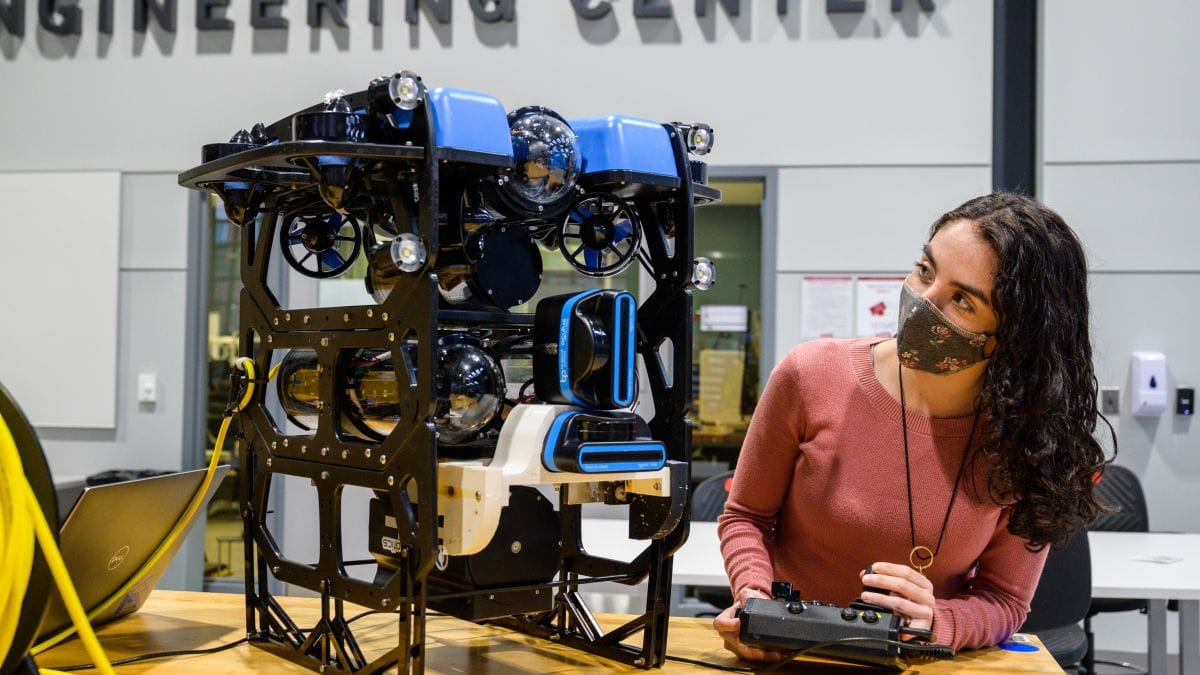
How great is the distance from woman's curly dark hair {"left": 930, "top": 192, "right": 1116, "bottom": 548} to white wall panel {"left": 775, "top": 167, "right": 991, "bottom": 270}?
3220 mm

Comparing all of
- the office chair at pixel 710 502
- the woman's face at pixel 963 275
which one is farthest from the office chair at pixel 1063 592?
the woman's face at pixel 963 275

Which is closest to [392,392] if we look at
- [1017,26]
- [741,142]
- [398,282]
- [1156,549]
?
[398,282]

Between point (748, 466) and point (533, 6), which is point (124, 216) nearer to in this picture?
point (533, 6)

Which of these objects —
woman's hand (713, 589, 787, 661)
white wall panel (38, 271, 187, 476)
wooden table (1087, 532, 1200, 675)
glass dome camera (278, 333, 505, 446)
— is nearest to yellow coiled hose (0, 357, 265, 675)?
glass dome camera (278, 333, 505, 446)

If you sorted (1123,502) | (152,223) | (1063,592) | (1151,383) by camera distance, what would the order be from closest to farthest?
1. (1063,592)
2. (1123,502)
3. (1151,383)
4. (152,223)

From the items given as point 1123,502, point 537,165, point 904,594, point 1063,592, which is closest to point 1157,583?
point 1063,592

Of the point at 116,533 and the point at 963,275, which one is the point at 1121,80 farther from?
the point at 116,533

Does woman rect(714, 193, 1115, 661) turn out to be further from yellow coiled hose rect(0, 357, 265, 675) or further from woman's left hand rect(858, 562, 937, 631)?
yellow coiled hose rect(0, 357, 265, 675)

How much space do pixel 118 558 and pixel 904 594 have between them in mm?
1101

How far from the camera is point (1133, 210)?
4.65 meters

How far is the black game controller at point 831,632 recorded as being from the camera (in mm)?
1337

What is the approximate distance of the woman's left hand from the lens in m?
1.44

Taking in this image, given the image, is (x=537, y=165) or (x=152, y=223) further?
(x=152, y=223)

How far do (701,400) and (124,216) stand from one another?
2.97 metres
